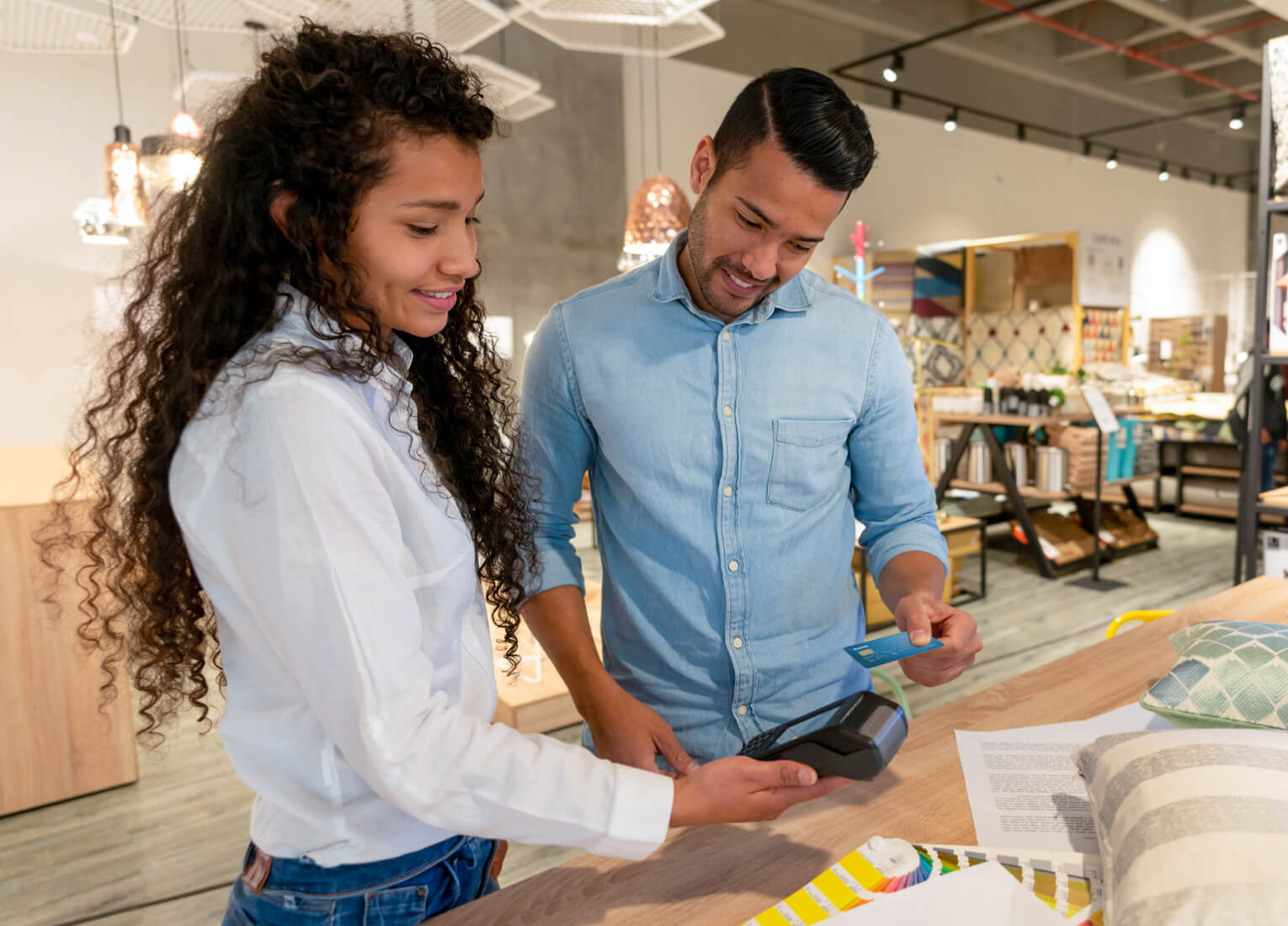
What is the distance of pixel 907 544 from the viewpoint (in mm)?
1439

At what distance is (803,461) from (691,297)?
32 centimetres

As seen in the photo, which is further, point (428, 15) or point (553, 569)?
point (428, 15)

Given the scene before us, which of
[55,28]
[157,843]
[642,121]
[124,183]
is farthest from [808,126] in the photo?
[642,121]

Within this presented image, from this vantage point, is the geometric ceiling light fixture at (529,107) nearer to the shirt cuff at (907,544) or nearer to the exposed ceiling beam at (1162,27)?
the shirt cuff at (907,544)

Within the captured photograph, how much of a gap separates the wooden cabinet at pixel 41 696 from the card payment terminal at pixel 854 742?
280 centimetres

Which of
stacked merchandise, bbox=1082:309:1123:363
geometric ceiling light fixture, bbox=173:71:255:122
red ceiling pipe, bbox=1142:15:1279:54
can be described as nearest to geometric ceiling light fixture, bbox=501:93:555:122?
geometric ceiling light fixture, bbox=173:71:255:122

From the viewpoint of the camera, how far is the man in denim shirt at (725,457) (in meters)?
A: 1.35

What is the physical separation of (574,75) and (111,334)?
7.50 m

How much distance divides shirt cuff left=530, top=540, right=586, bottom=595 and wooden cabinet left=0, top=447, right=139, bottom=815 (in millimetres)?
2262

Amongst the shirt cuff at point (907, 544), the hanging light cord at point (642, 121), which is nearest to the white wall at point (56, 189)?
the hanging light cord at point (642, 121)

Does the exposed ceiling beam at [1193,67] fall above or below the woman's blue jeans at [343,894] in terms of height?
above

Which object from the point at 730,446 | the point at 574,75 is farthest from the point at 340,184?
the point at 574,75

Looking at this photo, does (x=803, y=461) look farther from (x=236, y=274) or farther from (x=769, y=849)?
(x=236, y=274)

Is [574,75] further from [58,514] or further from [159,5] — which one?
[58,514]
